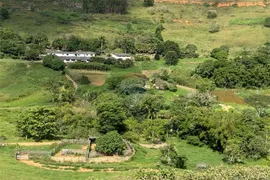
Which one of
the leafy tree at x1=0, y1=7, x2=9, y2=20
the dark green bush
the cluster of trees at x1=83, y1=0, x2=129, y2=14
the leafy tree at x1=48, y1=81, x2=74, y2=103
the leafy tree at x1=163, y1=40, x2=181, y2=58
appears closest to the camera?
the leafy tree at x1=48, y1=81, x2=74, y2=103

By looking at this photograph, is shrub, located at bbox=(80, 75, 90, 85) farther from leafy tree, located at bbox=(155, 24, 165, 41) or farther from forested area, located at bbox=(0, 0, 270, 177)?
leafy tree, located at bbox=(155, 24, 165, 41)

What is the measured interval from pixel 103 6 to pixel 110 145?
9777 centimetres

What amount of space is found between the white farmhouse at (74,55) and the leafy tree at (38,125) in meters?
43.2

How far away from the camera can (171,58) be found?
319 feet

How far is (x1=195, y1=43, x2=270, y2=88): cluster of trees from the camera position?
8438 centimetres

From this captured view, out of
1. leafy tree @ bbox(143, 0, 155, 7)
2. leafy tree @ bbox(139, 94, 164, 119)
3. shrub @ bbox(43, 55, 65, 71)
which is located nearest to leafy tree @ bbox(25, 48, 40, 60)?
shrub @ bbox(43, 55, 65, 71)

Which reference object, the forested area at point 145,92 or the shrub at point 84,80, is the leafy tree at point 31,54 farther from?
the shrub at point 84,80

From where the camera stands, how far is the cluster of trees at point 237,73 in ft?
277

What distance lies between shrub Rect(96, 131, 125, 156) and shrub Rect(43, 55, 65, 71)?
41478 mm

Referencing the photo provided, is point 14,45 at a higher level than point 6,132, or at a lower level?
higher

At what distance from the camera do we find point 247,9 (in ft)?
471

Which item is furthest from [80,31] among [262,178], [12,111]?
[262,178]

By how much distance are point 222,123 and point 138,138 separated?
A: 37.1 feet

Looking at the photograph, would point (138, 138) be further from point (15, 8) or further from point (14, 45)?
point (15, 8)
